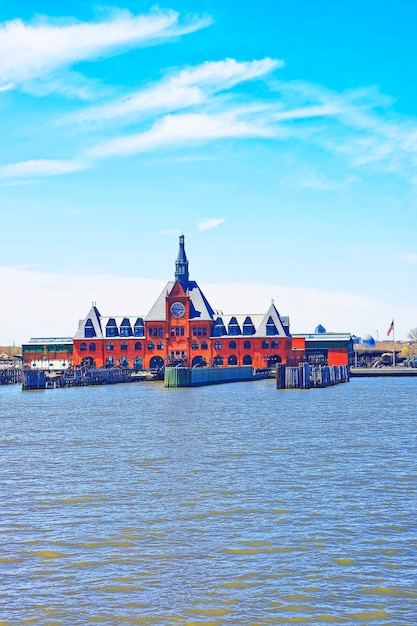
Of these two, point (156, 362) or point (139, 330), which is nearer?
point (156, 362)

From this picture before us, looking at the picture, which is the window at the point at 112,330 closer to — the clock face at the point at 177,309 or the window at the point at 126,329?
the window at the point at 126,329

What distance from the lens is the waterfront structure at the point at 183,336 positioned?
494ft

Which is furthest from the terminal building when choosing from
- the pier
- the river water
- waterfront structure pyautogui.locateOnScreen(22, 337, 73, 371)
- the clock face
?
the river water

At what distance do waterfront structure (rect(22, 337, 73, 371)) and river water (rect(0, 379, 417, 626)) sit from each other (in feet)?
379

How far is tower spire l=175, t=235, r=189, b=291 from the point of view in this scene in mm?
156625

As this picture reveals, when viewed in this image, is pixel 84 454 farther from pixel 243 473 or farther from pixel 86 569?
pixel 86 569

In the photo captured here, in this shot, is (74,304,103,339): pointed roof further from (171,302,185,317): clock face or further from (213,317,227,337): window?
(213,317,227,337): window

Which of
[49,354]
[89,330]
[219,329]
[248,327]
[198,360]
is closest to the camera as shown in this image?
[248,327]

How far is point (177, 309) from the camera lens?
502 feet

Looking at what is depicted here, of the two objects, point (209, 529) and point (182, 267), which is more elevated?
point (182, 267)

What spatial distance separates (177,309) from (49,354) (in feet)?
98.3

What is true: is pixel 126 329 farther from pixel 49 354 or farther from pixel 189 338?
pixel 49 354

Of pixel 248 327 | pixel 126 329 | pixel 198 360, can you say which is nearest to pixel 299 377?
pixel 248 327

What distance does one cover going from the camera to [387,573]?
19.9 m
